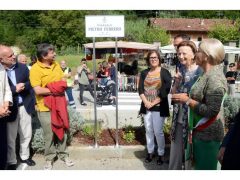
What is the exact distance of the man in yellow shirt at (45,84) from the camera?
196 inches

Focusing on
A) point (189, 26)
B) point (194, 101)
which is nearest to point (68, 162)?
point (194, 101)

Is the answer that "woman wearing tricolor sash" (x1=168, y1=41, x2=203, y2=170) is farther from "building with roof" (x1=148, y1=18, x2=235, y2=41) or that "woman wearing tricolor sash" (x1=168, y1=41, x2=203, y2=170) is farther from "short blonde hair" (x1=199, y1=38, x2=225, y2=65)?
"building with roof" (x1=148, y1=18, x2=235, y2=41)

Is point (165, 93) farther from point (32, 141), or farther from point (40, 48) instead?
point (32, 141)

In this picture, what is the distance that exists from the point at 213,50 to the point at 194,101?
21.3 inches

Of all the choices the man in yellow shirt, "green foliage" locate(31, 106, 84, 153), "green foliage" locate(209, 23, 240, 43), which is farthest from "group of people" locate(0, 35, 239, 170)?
"green foliage" locate(209, 23, 240, 43)

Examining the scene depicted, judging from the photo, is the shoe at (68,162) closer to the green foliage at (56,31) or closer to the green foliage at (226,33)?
the green foliage at (56,31)

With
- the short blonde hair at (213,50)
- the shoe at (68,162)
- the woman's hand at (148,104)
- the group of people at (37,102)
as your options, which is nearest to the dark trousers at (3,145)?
the group of people at (37,102)

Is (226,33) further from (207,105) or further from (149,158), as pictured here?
(207,105)

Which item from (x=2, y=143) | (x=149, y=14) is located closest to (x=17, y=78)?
(x=2, y=143)

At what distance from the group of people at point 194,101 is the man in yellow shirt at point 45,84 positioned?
143 centimetres

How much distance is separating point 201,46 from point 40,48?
2563 mm

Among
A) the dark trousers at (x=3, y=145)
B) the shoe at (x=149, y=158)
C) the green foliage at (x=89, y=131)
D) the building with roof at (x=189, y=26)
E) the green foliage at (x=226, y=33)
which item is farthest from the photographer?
the building with roof at (x=189, y=26)

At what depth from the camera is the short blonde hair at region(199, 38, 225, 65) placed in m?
3.28

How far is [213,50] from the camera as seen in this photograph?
3277 mm
